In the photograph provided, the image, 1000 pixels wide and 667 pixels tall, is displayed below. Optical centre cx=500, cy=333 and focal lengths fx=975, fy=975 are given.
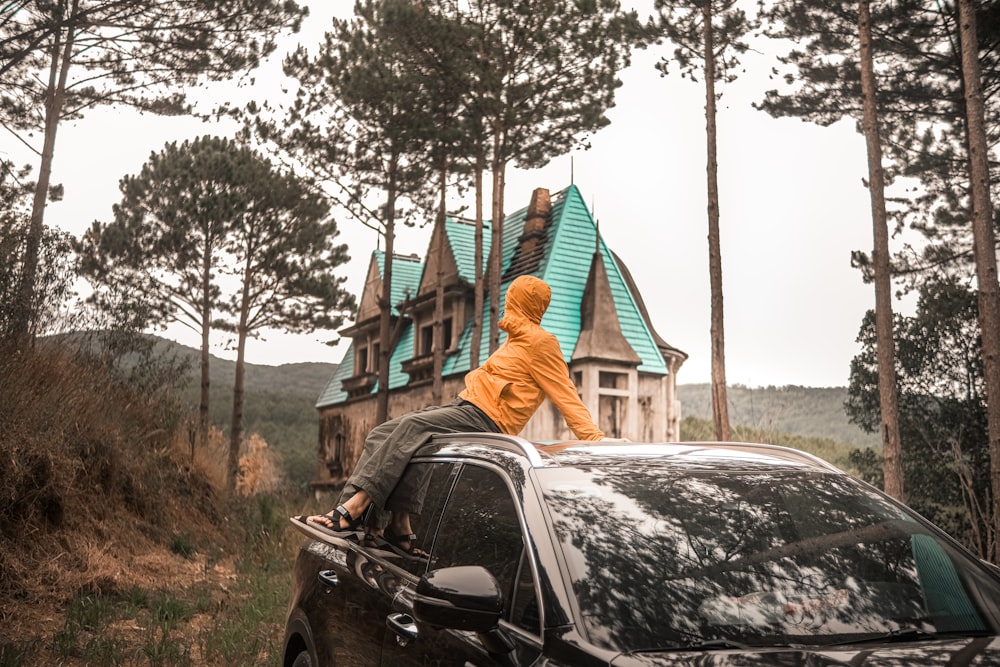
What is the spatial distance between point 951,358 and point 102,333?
18744mm

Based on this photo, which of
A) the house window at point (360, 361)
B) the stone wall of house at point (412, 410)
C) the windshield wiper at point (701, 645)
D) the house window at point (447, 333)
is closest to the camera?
the windshield wiper at point (701, 645)

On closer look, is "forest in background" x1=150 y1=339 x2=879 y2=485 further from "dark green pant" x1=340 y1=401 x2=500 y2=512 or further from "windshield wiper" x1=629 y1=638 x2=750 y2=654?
"windshield wiper" x1=629 y1=638 x2=750 y2=654

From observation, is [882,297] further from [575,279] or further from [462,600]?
[575,279]

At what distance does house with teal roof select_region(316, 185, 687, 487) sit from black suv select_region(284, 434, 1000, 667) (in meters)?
20.7

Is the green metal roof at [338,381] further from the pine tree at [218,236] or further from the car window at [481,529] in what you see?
the car window at [481,529]

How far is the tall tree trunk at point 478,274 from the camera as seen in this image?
25641 mm

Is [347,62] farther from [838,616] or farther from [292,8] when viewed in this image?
[838,616]

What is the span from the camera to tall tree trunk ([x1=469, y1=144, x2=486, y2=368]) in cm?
2564

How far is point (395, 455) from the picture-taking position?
4.42 metres

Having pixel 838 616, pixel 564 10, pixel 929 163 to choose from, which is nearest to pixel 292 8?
pixel 564 10

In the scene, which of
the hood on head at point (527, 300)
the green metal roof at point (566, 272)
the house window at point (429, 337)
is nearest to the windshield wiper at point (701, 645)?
the hood on head at point (527, 300)

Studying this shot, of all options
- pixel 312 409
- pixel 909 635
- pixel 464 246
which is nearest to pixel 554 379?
pixel 909 635

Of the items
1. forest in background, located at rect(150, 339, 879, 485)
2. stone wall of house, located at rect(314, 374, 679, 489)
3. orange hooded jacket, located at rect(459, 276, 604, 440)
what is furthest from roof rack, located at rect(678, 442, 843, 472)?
stone wall of house, located at rect(314, 374, 679, 489)

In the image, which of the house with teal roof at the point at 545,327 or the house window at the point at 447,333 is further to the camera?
the house window at the point at 447,333
